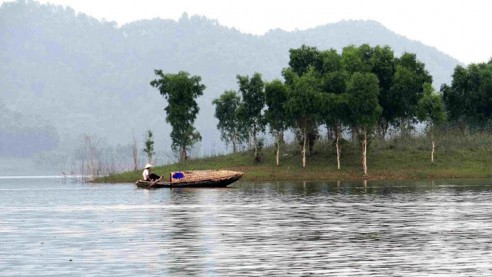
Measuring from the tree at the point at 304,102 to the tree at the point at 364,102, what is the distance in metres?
4.81

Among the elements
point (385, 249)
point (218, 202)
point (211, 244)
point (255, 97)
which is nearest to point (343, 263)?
point (385, 249)

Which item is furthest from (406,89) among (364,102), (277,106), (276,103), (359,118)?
(276,103)

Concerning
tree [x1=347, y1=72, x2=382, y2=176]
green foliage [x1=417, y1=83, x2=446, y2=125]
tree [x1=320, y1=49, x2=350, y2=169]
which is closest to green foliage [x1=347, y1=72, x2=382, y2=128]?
tree [x1=347, y1=72, x2=382, y2=176]

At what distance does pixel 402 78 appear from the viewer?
152 metres

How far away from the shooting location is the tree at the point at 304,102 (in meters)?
138

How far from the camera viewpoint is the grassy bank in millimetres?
138500

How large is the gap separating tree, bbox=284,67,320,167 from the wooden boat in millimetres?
19690

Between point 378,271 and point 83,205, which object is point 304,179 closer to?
point 83,205

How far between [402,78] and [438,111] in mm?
10282

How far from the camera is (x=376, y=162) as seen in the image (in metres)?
143

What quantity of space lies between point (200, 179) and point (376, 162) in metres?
31.3

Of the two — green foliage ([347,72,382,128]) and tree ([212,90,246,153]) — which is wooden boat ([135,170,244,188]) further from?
tree ([212,90,246,153])

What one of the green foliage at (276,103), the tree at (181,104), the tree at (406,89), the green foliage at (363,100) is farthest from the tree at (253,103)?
the tree at (406,89)

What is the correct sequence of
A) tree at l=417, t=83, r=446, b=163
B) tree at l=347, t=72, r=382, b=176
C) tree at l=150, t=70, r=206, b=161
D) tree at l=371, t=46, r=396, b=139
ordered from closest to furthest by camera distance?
tree at l=347, t=72, r=382, b=176 → tree at l=417, t=83, r=446, b=163 → tree at l=150, t=70, r=206, b=161 → tree at l=371, t=46, r=396, b=139
